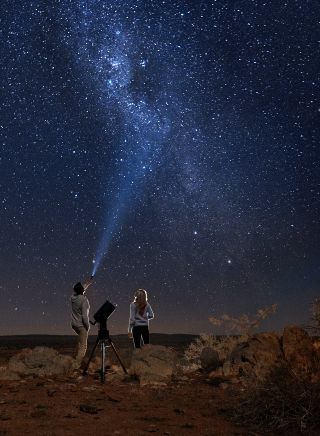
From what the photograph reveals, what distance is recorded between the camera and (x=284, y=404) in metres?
5.99

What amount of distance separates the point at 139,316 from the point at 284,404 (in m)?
5.84

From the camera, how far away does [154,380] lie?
9758mm

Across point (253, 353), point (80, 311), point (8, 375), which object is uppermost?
point (80, 311)

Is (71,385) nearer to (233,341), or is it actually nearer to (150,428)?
(150,428)

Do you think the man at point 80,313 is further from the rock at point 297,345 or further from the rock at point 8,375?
the rock at point 297,345

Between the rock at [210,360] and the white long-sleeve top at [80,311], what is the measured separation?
2857 millimetres

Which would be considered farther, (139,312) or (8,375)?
(139,312)

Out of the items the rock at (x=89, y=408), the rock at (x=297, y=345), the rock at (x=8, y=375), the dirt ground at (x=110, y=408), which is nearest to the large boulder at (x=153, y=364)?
the dirt ground at (x=110, y=408)

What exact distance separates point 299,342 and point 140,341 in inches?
151

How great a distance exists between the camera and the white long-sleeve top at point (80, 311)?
38.2ft

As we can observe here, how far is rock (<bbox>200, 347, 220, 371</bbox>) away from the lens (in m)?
11.8

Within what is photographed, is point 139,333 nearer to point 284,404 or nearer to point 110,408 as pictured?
point 110,408

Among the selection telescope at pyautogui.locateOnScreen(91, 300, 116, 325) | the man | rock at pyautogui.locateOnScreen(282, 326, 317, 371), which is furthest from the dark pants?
rock at pyautogui.locateOnScreen(282, 326, 317, 371)

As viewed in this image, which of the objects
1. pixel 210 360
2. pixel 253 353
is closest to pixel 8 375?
pixel 210 360
